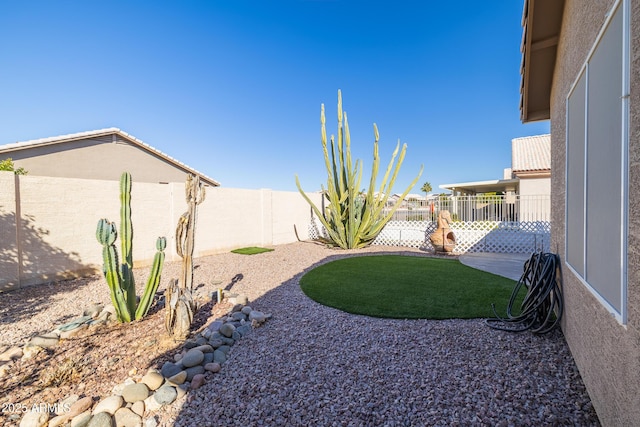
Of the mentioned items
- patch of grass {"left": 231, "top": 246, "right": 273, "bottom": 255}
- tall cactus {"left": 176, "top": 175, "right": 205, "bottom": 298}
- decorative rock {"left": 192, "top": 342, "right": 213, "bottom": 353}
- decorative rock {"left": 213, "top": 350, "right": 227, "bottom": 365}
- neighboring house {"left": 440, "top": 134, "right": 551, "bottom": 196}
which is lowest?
decorative rock {"left": 213, "top": 350, "right": 227, "bottom": 365}

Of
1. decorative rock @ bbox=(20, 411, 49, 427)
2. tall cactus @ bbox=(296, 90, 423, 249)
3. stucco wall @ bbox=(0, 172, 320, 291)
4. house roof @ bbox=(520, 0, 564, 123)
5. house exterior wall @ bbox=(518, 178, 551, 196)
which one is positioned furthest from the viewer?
house exterior wall @ bbox=(518, 178, 551, 196)

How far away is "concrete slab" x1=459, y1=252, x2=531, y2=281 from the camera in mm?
6934

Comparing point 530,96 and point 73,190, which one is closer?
point 530,96

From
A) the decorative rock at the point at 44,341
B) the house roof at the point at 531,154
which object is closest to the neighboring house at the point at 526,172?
the house roof at the point at 531,154

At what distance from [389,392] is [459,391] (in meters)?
0.58

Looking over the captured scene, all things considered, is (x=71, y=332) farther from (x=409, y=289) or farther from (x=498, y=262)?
(x=498, y=262)

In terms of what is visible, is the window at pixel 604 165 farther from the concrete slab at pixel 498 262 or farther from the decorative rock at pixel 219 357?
the concrete slab at pixel 498 262

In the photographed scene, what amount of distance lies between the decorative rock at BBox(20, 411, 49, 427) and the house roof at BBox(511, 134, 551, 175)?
56.6ft

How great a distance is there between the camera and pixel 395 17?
10.5 m

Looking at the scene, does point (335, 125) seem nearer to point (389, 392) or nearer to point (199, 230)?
point (199, 230)

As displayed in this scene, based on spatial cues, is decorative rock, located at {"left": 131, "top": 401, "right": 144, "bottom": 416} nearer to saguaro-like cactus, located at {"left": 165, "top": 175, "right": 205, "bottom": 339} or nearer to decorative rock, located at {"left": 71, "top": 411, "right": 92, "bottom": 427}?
decorative rock, located at {"left": 71, "top": 411, "right": 92, "bottom": 427}

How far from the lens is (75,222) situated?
6.62m

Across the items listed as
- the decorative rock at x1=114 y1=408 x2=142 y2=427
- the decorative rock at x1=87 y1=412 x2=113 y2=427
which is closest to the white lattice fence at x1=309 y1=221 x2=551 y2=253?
the decorative rock at x1=114 y1=408 x2=142 y2=427

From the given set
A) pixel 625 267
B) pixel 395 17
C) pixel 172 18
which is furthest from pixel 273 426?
pixel 395 17
